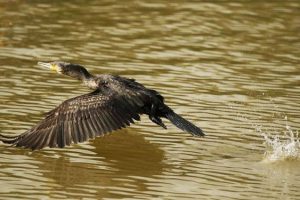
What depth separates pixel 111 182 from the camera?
9477 millimetres

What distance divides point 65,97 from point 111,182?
3.22m

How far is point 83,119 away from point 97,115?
0.16m

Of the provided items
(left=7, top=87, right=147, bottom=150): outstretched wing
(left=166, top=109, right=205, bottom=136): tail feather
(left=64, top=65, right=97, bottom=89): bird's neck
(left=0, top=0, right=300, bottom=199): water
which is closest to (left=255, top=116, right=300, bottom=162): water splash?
(left=0, top=0, right=300, bottom=199): water

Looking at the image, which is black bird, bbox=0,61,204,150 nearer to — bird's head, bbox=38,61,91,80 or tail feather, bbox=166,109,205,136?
tail feather, bbox=166,109,205,136

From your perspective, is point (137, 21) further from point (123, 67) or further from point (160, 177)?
point (160, 177)

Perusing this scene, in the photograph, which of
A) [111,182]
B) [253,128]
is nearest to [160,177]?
[111,182]

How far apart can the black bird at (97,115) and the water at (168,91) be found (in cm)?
27

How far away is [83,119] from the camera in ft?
33.2

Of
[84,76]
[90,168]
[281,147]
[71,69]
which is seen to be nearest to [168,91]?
[71,69]

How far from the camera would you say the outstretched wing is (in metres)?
9.91

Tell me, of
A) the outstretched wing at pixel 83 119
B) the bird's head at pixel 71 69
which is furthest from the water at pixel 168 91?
the bird's head at pixel 71 69

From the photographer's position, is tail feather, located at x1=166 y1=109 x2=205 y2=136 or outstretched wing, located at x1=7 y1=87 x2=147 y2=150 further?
tail feather, located at x1=166 y1=109 x2=205 y2=136

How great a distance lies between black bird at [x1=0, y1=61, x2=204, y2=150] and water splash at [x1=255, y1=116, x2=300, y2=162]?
844mm

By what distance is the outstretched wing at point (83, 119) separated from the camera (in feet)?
32.5
